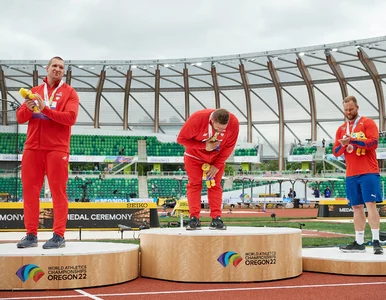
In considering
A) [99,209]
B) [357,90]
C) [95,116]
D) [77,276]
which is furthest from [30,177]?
[95,116]

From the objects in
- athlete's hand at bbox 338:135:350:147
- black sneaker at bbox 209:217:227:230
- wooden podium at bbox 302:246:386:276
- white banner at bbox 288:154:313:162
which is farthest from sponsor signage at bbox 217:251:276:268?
white banner at bbox 288:154:313:162

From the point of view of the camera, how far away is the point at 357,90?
138ft

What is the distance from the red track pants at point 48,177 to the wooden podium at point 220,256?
41.8 inches

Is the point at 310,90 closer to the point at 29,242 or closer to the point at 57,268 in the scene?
the point at 29,242

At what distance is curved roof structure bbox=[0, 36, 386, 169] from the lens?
39156 mm

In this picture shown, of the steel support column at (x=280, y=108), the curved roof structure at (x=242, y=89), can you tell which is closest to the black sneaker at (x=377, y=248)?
the curved roof structure at (x=242, y=89)

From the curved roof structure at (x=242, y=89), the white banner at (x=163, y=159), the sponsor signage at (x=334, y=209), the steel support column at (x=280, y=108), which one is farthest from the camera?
the white banner at (x=163, y=159)

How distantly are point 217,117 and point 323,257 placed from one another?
2186mm

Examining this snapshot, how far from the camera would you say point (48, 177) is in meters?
5.58

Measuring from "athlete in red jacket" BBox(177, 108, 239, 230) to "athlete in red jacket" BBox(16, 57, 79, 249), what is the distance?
139 cm

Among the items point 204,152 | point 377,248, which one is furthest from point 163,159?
point 377,248

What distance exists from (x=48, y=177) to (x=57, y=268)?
1.02 metres

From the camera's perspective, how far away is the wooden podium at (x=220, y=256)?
17.9 feet

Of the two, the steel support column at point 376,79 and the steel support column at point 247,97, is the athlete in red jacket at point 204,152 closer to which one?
the steel support column at point 376,79
